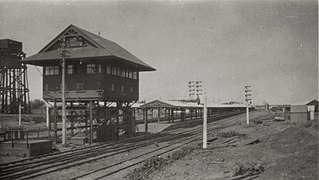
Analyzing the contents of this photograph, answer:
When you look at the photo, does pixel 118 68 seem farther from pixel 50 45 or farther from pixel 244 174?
pixel 244 174

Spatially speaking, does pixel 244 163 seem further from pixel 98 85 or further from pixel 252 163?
pixel 98 85

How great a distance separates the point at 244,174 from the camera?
11.2 m

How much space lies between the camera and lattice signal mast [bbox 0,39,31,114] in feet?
168

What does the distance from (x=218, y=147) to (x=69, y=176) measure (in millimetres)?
10579

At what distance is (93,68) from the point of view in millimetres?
24797

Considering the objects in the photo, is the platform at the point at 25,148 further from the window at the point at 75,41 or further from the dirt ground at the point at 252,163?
the window at the point at 75,41

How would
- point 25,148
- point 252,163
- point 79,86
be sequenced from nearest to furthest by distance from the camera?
point 252,163 → point 25,148 → point 79,86

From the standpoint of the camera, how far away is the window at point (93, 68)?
80.8 ft

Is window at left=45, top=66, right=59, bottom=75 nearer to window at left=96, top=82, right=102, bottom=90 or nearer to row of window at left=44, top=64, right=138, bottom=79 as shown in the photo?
row of window at left=44, top=64, right=138, bottom=79

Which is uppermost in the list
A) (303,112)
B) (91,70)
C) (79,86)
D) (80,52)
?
(80,52)

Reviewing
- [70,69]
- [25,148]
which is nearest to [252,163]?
[25,148]

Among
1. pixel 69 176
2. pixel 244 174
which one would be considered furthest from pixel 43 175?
pixel 244 174

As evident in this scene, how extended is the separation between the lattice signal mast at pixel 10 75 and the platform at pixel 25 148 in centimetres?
3545

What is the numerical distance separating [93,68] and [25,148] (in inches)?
364
